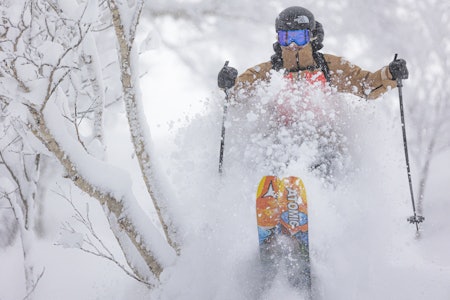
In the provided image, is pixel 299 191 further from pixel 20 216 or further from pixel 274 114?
pixel 20 216

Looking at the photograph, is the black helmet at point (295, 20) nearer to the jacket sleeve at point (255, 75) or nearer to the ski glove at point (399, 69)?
the jacket sleeve at point (255, 75)

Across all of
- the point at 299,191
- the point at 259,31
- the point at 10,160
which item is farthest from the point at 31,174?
the point at 259,31

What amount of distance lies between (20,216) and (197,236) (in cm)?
257

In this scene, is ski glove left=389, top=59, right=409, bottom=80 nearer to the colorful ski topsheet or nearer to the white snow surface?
the white snow surface

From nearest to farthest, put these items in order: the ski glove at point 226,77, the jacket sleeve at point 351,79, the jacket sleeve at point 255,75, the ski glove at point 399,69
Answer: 1. the ski glove at point 399,69
2. the ski glove at point 226,77
3. the jacket sleeve at point 351,79
4. the jacket sleeve at point 255,75

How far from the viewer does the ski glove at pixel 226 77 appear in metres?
4.33

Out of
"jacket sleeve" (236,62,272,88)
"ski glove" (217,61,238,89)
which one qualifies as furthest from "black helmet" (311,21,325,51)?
"ski glove" (217,61,238,89)

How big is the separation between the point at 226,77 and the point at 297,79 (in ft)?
2.40

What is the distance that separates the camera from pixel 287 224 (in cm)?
374

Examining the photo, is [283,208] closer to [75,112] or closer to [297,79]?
[297,79]

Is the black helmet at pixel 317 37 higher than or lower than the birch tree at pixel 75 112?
higher

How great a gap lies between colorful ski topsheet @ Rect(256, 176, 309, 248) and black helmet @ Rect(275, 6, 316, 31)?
1.57 m

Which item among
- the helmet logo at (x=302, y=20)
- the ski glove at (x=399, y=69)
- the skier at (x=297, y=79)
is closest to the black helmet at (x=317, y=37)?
the skier at (x=297, y=79)

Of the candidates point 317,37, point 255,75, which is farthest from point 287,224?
point 317,37
